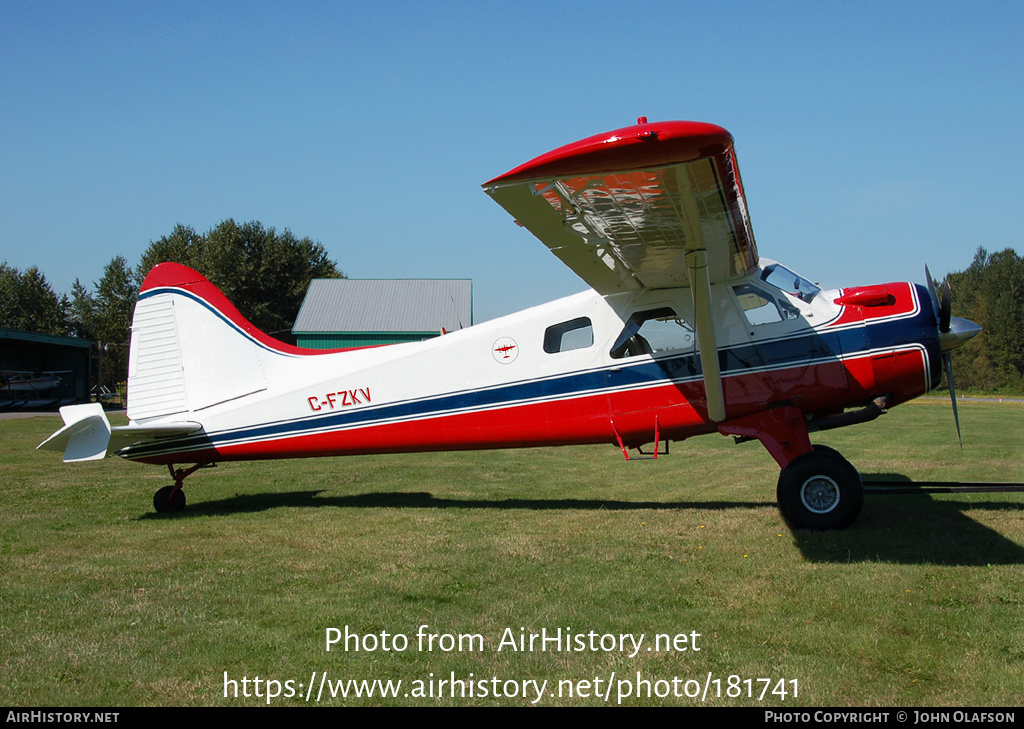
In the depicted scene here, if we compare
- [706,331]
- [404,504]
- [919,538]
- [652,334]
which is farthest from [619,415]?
[404,504]

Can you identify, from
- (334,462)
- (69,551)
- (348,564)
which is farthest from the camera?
(334,462)

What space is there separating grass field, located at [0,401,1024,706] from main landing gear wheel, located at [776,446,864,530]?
18cm

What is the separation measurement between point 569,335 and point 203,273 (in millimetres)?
54719

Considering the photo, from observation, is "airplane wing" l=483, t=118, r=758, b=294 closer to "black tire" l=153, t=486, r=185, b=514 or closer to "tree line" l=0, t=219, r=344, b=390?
"black tire" l=153, t=486, r=185, b=514

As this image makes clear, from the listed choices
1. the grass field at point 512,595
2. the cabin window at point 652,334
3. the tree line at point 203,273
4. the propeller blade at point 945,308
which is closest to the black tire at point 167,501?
the grass field at point 512,595

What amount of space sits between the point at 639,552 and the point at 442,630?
7.47 feet

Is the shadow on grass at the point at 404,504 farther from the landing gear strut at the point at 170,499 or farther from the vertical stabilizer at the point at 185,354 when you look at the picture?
the vertical stabilizer at the point at 185,354

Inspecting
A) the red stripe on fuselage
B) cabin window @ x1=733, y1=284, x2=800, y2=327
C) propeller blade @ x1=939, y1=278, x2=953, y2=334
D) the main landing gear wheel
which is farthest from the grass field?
cabin window @ x1=733, y1=284, x2=800, y2=327

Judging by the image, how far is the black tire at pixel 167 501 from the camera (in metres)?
8.68

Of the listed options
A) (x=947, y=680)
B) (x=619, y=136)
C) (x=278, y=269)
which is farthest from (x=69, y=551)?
(x=278, y=269)

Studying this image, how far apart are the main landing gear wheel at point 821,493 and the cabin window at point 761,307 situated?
4.64 feet

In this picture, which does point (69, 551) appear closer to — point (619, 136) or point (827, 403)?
point (619, 136)

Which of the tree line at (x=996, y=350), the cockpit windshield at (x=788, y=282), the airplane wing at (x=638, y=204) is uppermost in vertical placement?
the airplane wing at (x=638, y=204)

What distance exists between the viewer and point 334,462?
13.8 meters
